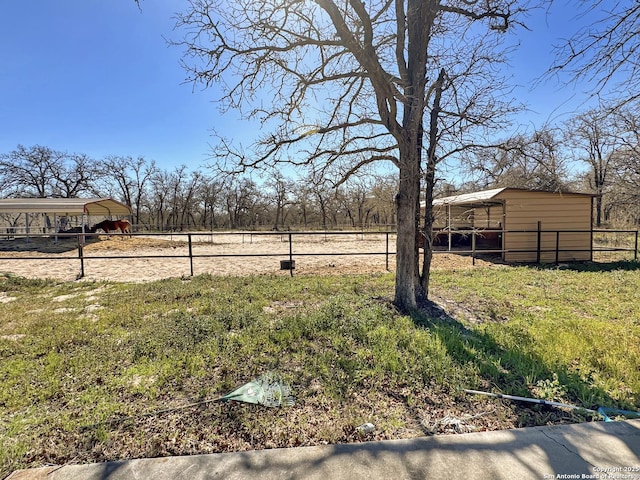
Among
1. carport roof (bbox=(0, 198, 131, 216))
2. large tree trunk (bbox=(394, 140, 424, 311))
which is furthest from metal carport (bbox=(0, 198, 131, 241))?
large tree trunk (bbox=(394, 140, 424, 311))

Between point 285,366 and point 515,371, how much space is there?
2008mm

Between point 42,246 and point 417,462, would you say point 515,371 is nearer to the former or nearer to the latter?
point 417,462

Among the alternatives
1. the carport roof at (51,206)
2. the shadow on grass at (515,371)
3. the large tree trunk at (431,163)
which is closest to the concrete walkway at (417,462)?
the shadow on grass at (515,371)

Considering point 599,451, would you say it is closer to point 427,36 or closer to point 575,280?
point 427,36


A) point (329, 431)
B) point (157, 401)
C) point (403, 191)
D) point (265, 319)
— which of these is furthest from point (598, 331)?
point (157, 401)

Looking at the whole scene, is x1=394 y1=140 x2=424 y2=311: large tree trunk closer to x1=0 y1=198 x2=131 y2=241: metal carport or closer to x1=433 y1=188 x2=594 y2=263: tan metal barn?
x1=433 y1=188 x2=594 y2=263: tan metal barn

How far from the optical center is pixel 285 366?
2791 mm

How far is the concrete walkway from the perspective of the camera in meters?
1.58

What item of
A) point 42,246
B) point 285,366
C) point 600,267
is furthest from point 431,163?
point 42,246

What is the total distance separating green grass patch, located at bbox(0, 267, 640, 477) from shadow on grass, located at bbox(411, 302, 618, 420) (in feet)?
0.05

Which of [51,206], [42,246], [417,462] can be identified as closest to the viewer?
[417,462]

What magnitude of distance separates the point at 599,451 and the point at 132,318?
15.4ft

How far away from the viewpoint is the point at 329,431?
1.96m

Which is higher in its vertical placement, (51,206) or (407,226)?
(51,206)
